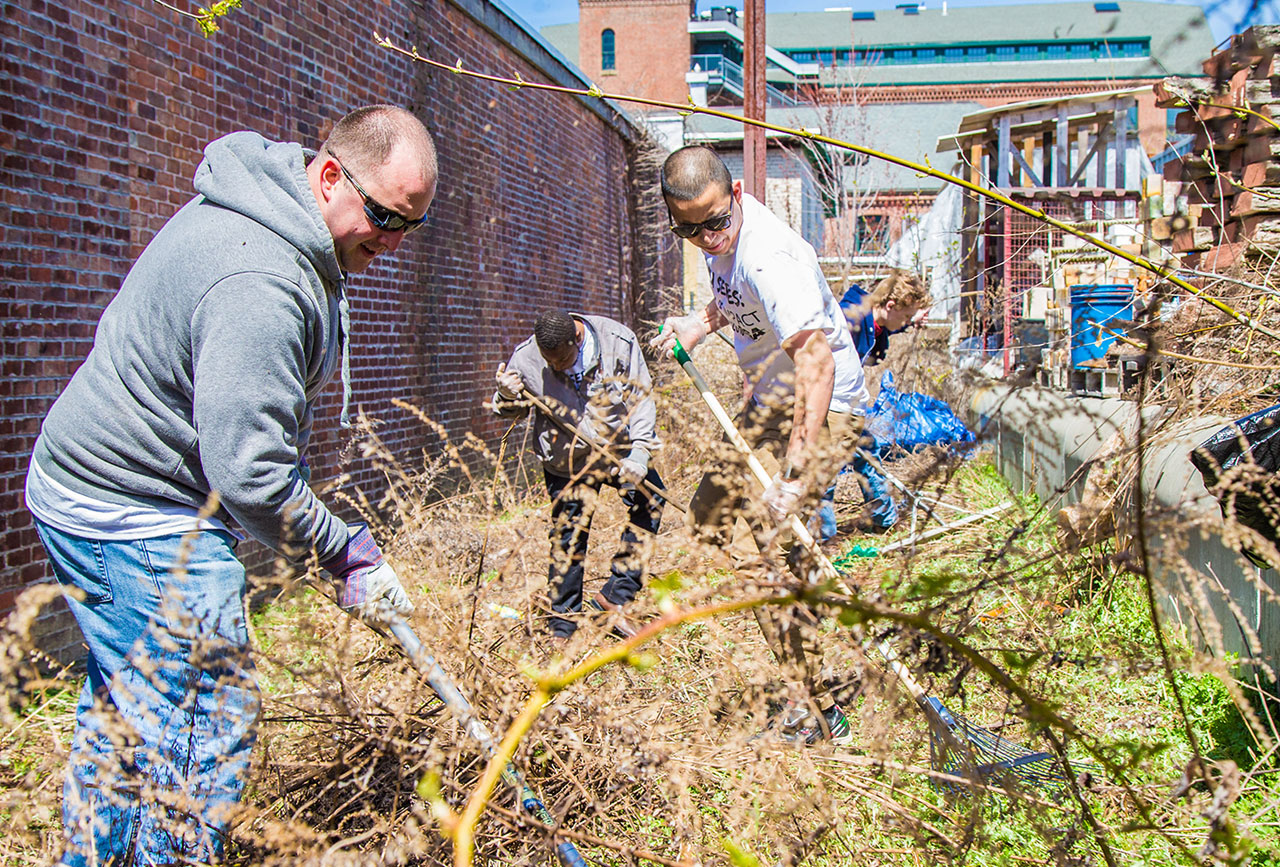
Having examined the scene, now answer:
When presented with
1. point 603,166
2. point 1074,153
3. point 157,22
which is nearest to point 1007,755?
point 157,22

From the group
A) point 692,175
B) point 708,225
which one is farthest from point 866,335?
point 692,175

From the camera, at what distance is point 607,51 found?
37656 mm

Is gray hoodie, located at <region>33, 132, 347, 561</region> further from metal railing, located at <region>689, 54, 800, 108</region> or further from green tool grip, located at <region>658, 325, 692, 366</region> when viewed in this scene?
metal railing, located at <region>689, 54, 800, 108</region>

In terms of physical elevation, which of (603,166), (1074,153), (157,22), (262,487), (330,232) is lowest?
(262,487)

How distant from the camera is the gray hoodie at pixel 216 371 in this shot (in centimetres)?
198

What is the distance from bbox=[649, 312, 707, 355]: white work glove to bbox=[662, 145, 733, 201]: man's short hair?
687 millimetres

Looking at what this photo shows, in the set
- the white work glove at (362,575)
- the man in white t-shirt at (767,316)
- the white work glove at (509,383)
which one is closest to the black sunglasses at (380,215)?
the white work glove at (362,575)

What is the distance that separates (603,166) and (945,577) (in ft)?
42.9

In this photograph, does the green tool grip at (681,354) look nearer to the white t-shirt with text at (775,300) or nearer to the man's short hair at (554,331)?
the white t-shirt with text at (775,300)

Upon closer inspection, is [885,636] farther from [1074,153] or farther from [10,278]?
Answer: [1074,153]

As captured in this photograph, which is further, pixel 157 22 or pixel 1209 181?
pixel 1209 181

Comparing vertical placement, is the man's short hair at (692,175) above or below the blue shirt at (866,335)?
above

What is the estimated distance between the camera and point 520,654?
2242 millimetres

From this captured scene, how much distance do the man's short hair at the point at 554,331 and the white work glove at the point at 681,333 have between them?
599 mm
